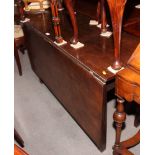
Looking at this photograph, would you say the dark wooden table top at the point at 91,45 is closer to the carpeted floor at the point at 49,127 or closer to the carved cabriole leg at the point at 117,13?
the carved cabriole leg at the point at 117,13

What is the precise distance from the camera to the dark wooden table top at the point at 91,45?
1550mm

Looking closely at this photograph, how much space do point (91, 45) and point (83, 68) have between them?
33cm

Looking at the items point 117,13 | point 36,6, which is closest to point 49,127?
point 117,13

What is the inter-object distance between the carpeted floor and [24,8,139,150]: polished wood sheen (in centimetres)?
17

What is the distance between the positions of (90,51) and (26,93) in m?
1.21

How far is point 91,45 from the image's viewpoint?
1812 millimetres

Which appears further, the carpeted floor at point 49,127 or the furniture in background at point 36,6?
the furniture in background at point 36,6

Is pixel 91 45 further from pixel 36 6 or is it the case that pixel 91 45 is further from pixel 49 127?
pixel 36 6

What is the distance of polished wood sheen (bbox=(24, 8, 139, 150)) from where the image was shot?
1.50m

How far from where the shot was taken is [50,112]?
7.52ft

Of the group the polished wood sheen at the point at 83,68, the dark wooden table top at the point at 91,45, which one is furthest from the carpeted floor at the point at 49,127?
the dark wooden table top at the point at 91,45

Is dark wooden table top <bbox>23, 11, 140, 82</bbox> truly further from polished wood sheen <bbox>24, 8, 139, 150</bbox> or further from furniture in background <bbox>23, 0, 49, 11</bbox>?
furniture in background <bbox>23, 0, 49, 11</bbox>
